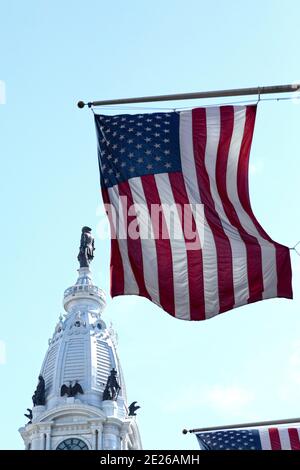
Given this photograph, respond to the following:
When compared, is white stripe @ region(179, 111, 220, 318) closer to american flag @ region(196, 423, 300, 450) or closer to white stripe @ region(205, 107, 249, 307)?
white stripe @ region(205, 107, 249, 307)

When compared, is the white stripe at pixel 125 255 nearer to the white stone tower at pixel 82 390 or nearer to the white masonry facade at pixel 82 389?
the white masonry facade at pixel 82 389

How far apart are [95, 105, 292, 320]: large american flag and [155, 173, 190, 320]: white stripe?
2 centimetres

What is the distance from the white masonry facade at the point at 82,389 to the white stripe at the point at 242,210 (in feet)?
239

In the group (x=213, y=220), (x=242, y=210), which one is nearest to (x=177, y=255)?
(x=213, y=220)

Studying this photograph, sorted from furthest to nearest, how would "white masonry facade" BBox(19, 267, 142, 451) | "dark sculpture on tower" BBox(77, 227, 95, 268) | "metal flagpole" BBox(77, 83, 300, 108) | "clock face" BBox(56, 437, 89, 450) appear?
1. "dark sculpture on tower" BBox(77, 227, 95, 268)
2. "white masonry facade" BBox(19, 267, 142, 451)
3. "clock face" BBox(56, 437, 89, 450)
4. "metal flagpole" BBox(77, 83, 300, 108)

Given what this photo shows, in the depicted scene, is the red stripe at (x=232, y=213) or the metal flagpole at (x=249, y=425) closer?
the red stripe at (x=232, y=213)

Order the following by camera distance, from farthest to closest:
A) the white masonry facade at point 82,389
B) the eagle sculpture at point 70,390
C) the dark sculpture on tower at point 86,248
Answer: the dark sculpture on tower at point 86,248 → the eagle sculpture at point 70,390 → the white masonry facade at point 82,389

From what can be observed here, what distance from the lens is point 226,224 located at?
23.1 metres

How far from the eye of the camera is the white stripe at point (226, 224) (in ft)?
74.5

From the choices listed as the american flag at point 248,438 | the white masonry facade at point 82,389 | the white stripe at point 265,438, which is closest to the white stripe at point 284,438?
the american flag at point 248,438

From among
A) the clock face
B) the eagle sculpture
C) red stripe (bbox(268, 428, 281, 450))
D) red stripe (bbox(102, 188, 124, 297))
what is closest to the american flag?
red stripe (bbox(268, 428, 281, 450))

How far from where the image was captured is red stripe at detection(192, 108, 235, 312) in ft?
74.7

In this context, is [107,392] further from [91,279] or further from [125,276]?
[125,276]
